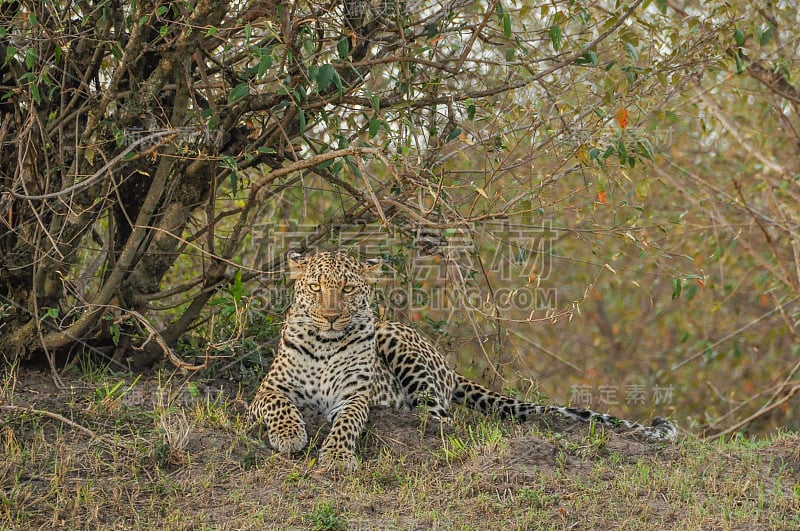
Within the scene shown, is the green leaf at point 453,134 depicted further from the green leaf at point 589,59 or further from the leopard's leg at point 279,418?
the leopard's leg at point 279,418

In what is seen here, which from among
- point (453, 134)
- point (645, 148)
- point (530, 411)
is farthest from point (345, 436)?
point (645, 148)

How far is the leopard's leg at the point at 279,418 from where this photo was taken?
591cm

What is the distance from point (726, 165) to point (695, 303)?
75.7 inches

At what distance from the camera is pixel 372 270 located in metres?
6.94

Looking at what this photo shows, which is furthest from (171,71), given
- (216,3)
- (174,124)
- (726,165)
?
(726,165)

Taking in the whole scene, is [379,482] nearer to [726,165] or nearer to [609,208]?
[609,208]

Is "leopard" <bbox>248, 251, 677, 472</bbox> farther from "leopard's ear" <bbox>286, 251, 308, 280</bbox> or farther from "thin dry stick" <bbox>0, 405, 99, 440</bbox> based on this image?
"thin dry stick" <bbox>0, 405, 99, 440</bbox>

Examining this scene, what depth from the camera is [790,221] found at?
947cm

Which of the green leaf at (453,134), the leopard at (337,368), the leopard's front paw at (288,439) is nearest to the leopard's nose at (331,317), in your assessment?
the leopard at (337,368)

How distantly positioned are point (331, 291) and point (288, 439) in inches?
42.6

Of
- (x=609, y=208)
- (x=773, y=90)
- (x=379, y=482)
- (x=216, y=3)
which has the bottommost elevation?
(x=379, y=482)

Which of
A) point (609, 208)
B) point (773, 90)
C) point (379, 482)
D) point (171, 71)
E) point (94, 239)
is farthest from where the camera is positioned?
point (773, 90)

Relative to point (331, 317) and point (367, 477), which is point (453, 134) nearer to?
point (331, 317)

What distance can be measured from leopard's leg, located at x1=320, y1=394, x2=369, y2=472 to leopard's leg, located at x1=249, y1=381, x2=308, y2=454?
0.18 m
